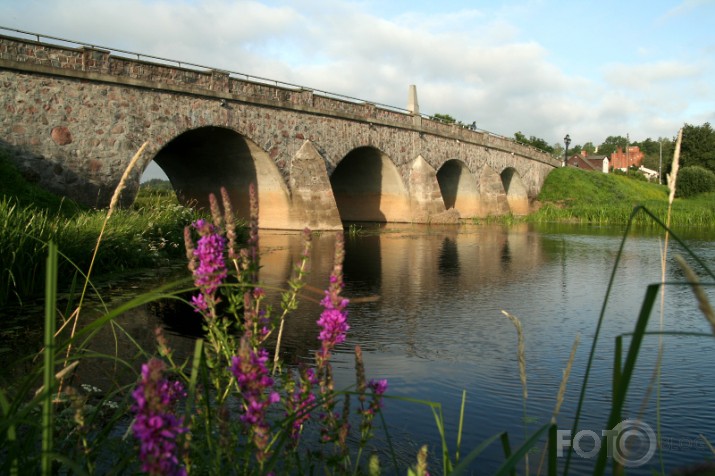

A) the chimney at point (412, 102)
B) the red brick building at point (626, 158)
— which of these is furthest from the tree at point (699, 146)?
the red brick building at point (626, 158)

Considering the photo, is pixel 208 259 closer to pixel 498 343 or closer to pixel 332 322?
pixel 332 322

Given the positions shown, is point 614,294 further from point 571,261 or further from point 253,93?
point 253,93

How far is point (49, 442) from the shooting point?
1.25 metres

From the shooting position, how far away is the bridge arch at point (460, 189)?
119 feet

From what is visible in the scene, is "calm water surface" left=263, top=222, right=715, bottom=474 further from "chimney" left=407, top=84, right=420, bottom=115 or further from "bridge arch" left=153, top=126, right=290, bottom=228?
"chimney" left=407, top=84, right=420, bottom=115

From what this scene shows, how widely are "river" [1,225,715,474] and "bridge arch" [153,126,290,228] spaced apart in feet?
26.5

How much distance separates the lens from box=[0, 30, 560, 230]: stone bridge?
14.6 meters

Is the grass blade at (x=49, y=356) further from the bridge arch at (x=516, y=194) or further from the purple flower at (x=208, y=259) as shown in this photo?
the bridge arch at (x=516, y=194)

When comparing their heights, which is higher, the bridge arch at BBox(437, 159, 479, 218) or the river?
the bridge arch at BBox(437, 159, 479, 218)

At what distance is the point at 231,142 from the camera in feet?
67.9

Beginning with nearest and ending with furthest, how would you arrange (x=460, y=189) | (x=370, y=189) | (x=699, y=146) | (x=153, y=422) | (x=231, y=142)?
(x=153, y=422) → (x=231, y=142) → (x=370, y=189) → (x=460, y=189) → (x=699, y=146)

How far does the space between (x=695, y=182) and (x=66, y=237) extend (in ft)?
167

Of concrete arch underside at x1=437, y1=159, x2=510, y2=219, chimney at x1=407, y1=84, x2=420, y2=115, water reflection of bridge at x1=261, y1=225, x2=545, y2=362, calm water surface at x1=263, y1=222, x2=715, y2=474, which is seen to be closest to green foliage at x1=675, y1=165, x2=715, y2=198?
concrete arch underside at x1=437, y1=159, x2=510, y2=219

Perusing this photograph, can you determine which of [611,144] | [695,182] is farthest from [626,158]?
[695,182]
